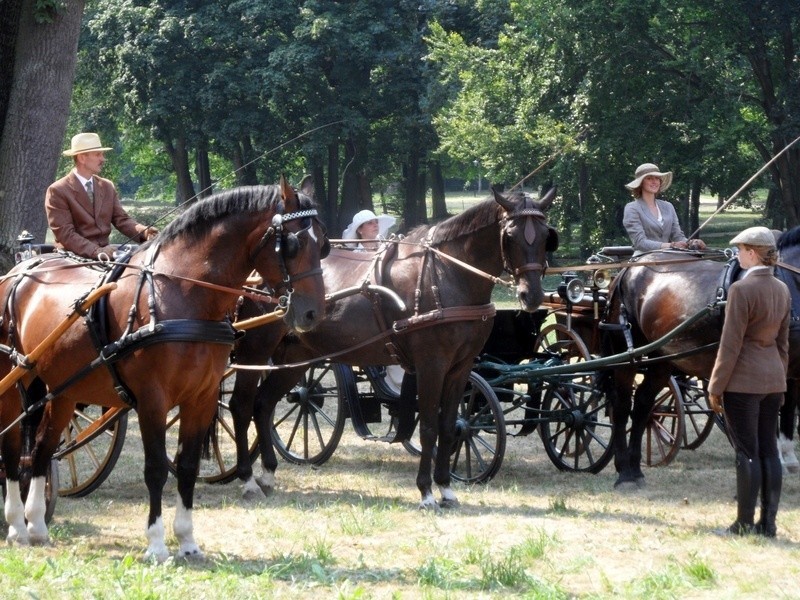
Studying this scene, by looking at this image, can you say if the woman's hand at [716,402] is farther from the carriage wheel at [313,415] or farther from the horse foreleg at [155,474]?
the carriage wheel at [313,415]

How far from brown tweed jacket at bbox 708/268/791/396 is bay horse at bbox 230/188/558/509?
134cm

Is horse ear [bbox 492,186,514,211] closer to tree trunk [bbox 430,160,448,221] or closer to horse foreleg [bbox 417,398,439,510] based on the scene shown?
horse foreleg [bbox 417,398,439,510]

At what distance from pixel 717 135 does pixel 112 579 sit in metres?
20.1

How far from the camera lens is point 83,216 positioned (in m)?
7.71

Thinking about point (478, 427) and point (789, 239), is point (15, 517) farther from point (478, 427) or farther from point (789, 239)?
point (789, 239)

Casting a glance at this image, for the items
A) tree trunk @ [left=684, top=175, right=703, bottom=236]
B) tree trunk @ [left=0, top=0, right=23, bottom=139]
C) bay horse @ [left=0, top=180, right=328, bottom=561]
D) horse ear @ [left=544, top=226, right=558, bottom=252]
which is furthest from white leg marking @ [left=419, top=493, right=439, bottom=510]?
tree trunk @ [left=684, top=175, right=703, bottom=236]

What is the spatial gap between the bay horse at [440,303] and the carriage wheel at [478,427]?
0.58m

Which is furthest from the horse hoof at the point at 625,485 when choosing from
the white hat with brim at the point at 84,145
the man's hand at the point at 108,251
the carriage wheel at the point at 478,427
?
the white hat with brim at the point at 84,145

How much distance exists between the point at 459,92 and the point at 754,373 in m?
26.3

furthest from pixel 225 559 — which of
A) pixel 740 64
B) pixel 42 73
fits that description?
pixel 740 64

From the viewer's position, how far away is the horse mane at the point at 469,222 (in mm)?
8016

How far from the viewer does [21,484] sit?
287 inches

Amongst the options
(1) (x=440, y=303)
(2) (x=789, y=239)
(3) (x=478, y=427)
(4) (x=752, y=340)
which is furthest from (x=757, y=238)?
(3) (x=478, y=427)

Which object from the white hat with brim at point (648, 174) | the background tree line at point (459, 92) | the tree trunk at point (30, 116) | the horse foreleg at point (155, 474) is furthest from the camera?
the background tree line at point (459, 92)
